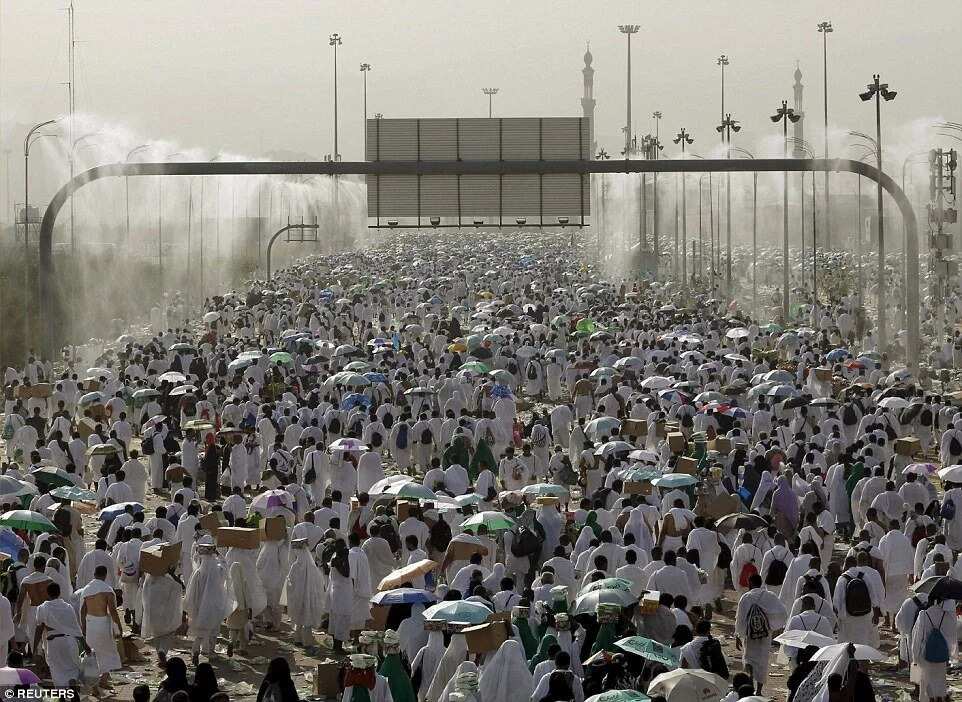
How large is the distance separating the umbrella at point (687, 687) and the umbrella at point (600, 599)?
98.2 inches

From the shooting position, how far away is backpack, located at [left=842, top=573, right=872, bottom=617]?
570 inches

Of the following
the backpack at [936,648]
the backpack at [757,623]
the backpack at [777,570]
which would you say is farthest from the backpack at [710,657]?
the backpack at [777,570]

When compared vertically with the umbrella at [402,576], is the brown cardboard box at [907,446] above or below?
above

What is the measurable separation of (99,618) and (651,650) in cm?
517

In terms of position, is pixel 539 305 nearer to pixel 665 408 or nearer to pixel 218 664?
pixel 665 408

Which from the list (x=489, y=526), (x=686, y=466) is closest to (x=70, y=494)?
(x=489, y=526)

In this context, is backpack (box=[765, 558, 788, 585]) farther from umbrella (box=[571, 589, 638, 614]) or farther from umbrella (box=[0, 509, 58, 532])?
umbrella (box=[0, 509, 58, 532])

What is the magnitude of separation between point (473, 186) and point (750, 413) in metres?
8.88

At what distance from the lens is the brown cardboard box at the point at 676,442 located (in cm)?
2330

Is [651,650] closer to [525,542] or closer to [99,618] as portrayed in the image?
[99,618]

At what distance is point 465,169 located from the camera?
33.0 meters

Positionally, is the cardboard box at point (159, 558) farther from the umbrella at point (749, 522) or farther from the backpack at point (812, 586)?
the backpack at point (812, 586)

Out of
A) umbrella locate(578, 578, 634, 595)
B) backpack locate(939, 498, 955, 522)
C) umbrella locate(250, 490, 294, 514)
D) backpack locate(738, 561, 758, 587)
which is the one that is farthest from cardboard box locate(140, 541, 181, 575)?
backpack locate(939, 498, 955, 522)

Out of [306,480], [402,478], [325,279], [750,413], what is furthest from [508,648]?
[325,279]
